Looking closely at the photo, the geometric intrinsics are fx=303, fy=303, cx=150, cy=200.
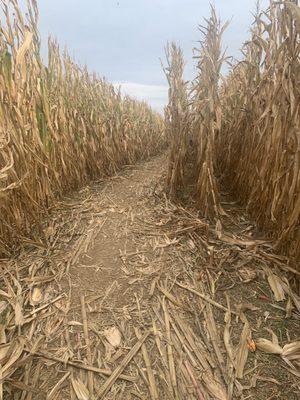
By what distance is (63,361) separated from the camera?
1.24 m

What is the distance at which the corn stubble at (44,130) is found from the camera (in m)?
1.72

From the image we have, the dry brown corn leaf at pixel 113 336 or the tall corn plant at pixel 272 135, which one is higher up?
the tall corn plant at pixel 272 135

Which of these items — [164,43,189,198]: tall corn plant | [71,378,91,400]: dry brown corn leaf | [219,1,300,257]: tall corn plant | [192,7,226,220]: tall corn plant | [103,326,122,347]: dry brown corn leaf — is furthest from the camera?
[164,43,189,198]: tall corn plant

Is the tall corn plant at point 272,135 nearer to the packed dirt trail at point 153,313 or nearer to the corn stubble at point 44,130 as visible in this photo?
the packed dirt trail at point 153,313

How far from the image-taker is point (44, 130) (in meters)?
2.13

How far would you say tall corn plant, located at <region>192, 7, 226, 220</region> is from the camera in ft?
6.73

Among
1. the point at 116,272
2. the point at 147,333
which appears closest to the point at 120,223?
the point at 116,272

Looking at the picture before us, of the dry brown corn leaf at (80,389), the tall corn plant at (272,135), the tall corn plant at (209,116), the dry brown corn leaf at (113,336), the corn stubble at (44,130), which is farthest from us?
the tall corn plant at (209,116)

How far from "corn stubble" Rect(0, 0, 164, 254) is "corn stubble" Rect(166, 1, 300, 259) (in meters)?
0.95

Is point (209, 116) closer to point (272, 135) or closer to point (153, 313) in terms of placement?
point (272, 135)

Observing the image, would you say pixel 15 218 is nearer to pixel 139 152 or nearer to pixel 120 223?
pixel 120 223

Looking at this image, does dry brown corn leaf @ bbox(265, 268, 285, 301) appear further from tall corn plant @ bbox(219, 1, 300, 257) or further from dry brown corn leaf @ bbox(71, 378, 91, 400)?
dry brown corn leaf @ bbox(71, 378, 91, 400)

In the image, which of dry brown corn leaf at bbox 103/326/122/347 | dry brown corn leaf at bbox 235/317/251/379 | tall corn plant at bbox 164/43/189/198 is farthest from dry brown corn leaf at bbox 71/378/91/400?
tall corn plant at bbox 164/43/189/198

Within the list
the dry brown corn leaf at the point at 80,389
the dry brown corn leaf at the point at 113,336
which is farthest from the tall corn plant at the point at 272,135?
the dry brown corn leaf at the point at 80,389
